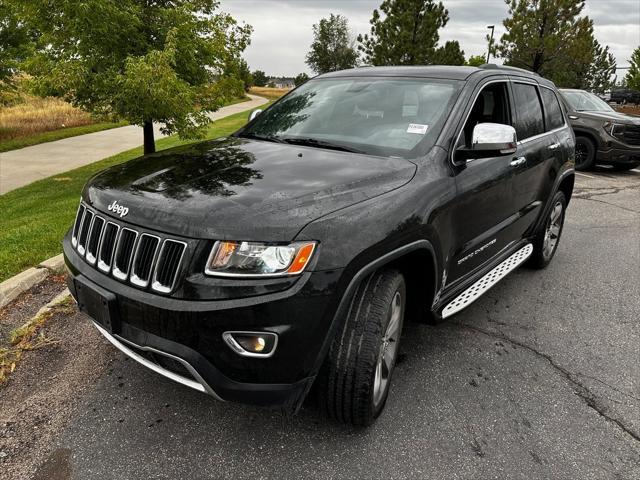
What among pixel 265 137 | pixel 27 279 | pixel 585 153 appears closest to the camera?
pixel 265 137

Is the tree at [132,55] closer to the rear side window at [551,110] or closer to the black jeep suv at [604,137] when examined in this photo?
the rear side window at [551,110]

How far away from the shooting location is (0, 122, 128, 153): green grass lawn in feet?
43.3

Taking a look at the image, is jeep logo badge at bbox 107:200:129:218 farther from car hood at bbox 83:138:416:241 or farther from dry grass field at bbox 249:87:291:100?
dry grass field at bbox 249:87:291:100

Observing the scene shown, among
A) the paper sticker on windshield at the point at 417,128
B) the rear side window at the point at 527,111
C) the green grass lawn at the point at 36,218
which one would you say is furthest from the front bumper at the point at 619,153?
the green grass lawn at the point at 36,218

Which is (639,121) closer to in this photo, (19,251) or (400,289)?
(400,289)

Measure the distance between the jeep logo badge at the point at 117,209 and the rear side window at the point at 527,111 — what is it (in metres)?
2.90

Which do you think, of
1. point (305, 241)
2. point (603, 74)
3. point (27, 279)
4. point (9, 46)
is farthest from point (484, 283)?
point (603, 74)

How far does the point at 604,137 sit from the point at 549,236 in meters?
7.44

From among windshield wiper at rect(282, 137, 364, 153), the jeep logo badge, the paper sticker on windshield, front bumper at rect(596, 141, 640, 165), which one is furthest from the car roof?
front bumper at rect(596, 141, 640, 165)

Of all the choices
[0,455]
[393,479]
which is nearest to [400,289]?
[393,479]

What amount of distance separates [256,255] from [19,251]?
359cm

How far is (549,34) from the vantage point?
77.3 ft

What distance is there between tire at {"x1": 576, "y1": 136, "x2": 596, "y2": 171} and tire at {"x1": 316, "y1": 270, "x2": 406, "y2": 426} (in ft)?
34.8

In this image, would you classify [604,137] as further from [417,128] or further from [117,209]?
[117,209]
